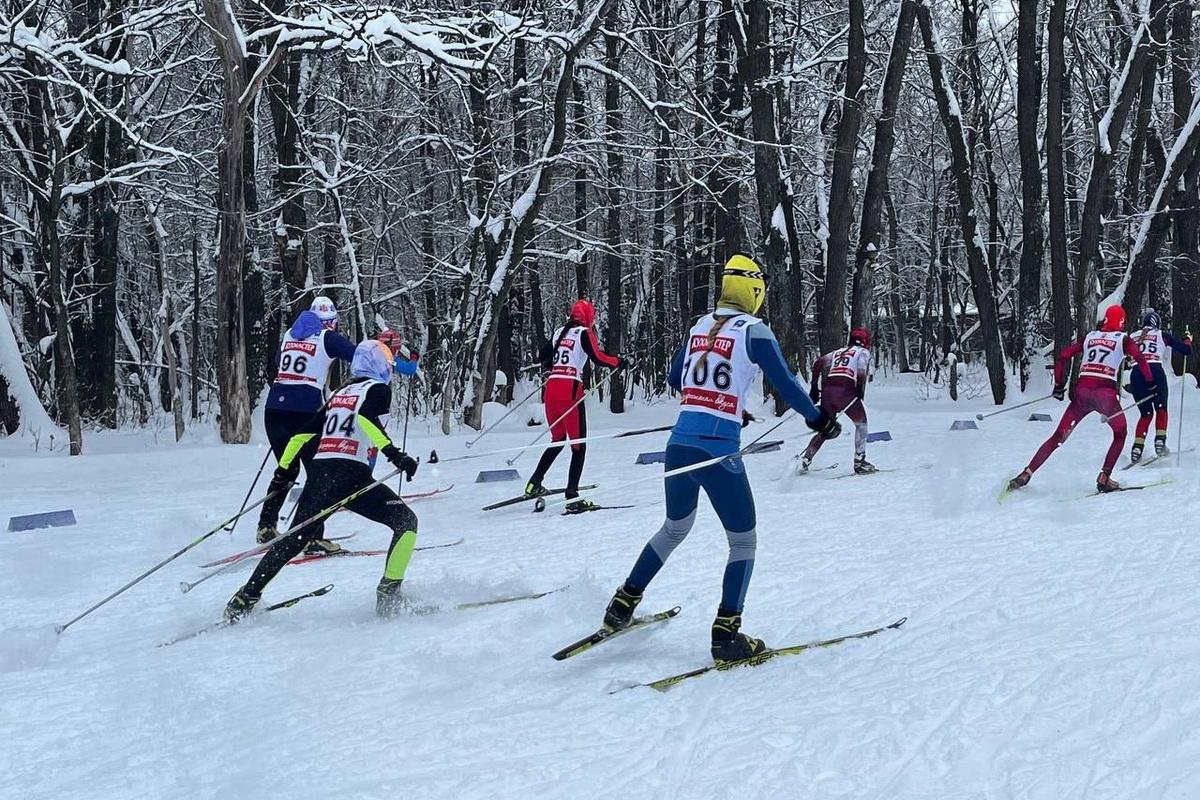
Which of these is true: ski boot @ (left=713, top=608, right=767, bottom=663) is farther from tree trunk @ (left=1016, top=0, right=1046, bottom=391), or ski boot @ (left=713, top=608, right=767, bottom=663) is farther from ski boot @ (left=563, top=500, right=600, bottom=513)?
tree trunk @ (left=1016, top=0, right=1046, bottom=391)

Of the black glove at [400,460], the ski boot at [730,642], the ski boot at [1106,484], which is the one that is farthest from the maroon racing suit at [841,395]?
the ski boot at [730,642]

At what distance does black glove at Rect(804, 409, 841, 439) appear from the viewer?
530 centimetres

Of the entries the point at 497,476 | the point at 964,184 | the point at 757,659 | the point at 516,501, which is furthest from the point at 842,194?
the point at 757,659

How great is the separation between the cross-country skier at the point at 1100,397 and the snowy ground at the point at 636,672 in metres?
0.73

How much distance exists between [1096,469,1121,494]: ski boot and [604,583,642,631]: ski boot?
22.4 ft

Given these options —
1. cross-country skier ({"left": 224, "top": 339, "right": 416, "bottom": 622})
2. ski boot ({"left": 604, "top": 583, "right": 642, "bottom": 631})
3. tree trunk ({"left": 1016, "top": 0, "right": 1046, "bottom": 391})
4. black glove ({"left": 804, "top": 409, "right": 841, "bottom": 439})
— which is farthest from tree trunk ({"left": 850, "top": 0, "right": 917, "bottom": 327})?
ski boot ({"left": 604, "top": 583, "right": 642, "bottom": 631})

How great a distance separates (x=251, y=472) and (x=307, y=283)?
6.71 meters

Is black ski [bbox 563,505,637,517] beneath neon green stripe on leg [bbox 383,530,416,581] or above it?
beneath

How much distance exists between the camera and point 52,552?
8883mm

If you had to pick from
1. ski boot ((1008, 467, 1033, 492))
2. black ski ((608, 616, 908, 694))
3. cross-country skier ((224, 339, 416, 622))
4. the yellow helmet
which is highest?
the yellow helmet

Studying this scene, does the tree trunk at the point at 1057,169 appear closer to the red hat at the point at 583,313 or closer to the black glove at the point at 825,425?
the red hat at the point at 583,313

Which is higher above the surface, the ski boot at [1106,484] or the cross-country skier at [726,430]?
the cross-country skier at [726,430]

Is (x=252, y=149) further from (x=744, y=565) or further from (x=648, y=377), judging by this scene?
(x=744, y=565)

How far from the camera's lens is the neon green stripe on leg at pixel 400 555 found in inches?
255
